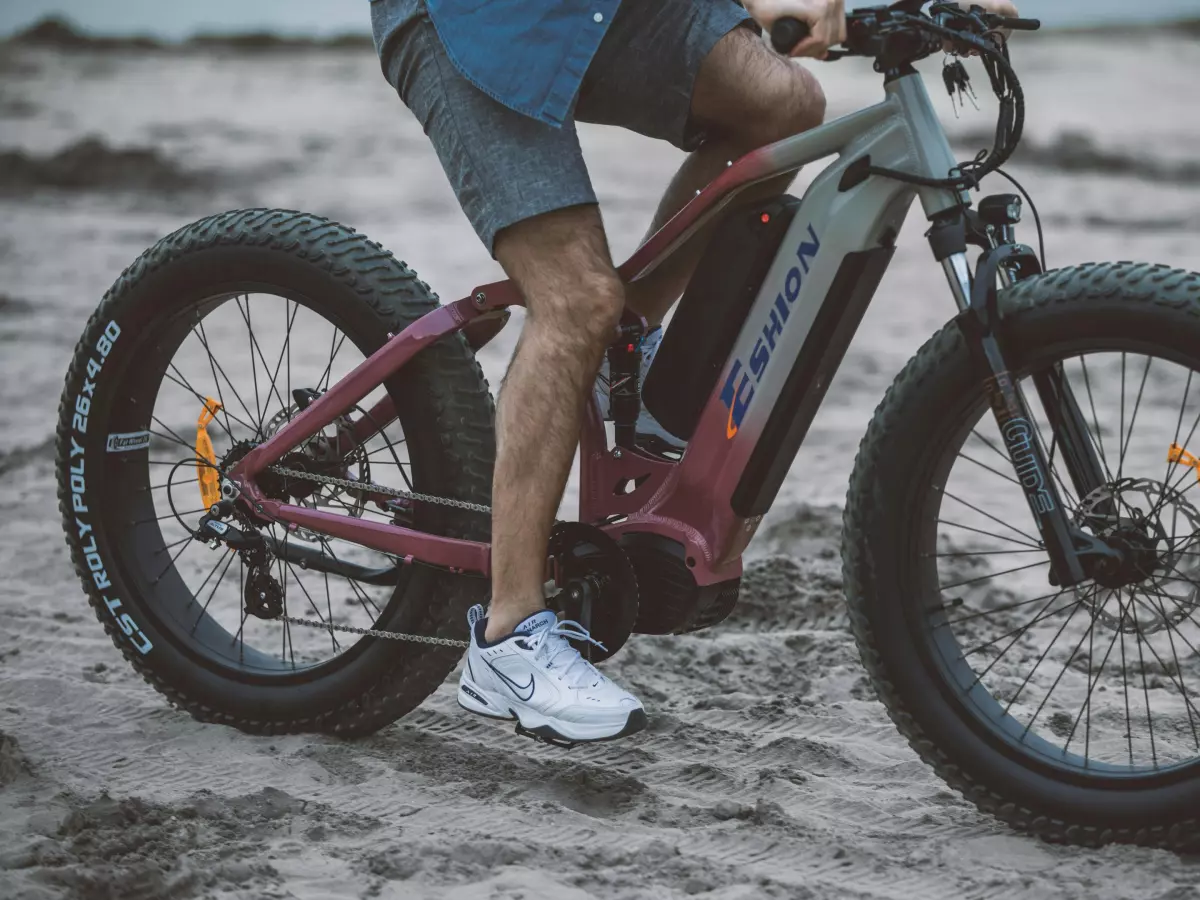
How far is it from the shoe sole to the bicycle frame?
0.85ft

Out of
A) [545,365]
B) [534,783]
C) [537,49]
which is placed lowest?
[534,783]

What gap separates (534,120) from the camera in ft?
8.96

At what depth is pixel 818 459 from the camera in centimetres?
507

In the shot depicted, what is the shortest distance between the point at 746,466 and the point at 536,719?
0.63 metres

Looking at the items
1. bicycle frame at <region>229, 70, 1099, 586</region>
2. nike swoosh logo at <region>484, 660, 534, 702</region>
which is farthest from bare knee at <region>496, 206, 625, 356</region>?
nike swoosh logo at <region>484, 660, 534, 702</region>

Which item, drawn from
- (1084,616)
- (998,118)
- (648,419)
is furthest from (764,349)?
(1084,616)

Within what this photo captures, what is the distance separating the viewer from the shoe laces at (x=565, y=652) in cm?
282

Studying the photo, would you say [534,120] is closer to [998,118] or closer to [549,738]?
[998,118]

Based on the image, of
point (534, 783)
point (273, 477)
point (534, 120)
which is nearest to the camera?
point (534, 120)

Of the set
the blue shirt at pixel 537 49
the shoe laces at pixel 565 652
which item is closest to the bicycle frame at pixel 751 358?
the shoe laces at pixel 565 652

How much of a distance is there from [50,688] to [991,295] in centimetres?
226

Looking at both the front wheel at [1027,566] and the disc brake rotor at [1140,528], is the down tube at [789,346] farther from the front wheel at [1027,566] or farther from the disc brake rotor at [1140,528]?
the disc brake rotor at [1140,528]

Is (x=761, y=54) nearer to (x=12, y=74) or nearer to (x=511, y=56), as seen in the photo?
(x=511, y=56)

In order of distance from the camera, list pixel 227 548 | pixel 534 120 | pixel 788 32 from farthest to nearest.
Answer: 1. pixel 227 548
2. pixel 534 120
3. pixel 788 32
